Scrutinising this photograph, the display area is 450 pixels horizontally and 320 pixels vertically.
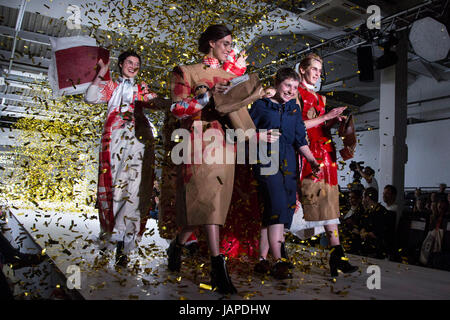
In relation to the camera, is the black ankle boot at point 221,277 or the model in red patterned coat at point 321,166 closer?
the black ankle boot at point 221,277

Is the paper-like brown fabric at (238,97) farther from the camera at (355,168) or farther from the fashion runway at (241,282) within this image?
the camera at (355,168)

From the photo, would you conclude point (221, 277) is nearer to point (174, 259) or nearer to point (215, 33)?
point (174, 259)

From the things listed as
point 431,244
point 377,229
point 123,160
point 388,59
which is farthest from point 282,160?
point 388,59

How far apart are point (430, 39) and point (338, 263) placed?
576cm

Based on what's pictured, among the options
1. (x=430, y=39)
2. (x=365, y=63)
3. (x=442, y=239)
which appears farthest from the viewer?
(x=365, y=63)

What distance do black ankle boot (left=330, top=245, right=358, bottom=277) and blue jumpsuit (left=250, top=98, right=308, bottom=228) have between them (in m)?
0.36

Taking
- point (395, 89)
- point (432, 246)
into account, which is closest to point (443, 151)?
point (395, 89)

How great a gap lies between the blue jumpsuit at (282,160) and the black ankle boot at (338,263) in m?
0.36

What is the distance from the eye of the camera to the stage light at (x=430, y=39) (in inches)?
262

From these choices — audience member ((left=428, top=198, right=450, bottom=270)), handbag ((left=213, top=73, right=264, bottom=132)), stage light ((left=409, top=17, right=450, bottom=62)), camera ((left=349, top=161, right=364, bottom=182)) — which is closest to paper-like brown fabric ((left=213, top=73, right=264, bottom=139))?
handbag ((left=213, top=73, right=264, bottom=132))

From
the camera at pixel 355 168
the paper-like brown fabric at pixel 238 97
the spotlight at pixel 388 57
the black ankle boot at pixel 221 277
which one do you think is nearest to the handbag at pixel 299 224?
the black ankle boot at pixel 221 277

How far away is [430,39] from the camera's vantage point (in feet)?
22.6

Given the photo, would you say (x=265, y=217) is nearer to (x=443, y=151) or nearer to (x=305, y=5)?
(x=305, y=5)
